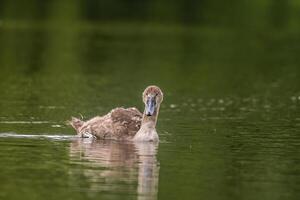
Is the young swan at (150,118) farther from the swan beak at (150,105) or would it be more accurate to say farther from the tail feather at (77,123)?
the tail feather at (77,123)

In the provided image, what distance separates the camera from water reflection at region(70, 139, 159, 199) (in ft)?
55.0

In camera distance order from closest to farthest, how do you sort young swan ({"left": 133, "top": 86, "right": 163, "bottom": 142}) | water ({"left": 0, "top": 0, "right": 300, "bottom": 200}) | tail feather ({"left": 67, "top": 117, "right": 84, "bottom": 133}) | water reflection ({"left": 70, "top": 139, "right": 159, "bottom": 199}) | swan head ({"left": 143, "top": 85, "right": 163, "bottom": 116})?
water reflection ({"left": 70, "top": 139, "right": 159, "bottom": 199}) < water ({"left": 0, "top": 0, "right": 300, "bottom": 200}) < young swan ({"left": 133, "top": 86, "right": 163, "bottom": 142}) < swan head ({"left": 143, "top": 85, "right": 163, "bottom": 116}) < tail feather ({"left": 67, "top": 117, "right": 84, "bottom": 133})

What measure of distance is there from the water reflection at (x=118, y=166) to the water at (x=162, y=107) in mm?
21

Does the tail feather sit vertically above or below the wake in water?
above

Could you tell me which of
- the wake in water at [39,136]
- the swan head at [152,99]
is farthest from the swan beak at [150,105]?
the wake in water at [39,136]

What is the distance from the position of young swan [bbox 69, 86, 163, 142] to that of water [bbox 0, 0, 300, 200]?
29 centimetres

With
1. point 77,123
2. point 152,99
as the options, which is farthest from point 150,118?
point 77,123

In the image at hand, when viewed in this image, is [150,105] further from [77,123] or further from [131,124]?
[77,123]

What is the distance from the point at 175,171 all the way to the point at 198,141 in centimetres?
344

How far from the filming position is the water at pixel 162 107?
17297 mm

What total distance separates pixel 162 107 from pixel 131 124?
5.66 m

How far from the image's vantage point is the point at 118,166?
1859cm

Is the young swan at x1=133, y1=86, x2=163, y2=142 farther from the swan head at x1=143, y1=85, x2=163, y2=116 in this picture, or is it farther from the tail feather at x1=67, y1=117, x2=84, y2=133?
the tail feather at x1=67, y1=117, x2=84, y2=133

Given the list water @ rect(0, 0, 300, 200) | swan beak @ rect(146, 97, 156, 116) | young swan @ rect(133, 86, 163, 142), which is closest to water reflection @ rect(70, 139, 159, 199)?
water @ rect(0, 0, 300, 200)
